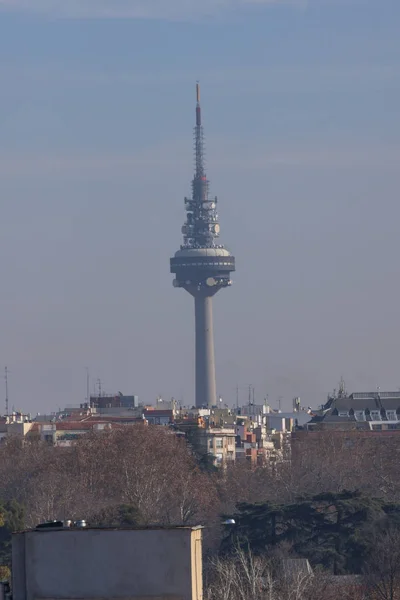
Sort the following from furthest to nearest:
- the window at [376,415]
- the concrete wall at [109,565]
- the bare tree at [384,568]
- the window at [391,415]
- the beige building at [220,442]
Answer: the window at [391,415], the window at [376,415], the beige building at [220,442], the bare tree at [384,568], the concrete wall at [109,565]

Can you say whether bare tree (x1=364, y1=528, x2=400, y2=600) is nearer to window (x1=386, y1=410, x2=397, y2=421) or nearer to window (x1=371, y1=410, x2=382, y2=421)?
window (x1=371, y1=410, x2=382, y2=421)

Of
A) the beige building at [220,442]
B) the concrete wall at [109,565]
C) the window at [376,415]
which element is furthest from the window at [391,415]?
the concrete wall at [109,565]

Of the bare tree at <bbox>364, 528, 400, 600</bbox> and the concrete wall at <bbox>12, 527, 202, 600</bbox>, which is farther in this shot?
the bare tree at <bbox>364, 528, 400, 600</bbox>

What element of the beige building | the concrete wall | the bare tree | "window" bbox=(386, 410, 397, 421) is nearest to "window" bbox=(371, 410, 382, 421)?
"window" bbox=(386, 410, 397, 421)

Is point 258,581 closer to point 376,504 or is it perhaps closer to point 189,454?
point 376,504

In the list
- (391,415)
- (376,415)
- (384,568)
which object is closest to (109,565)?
(384,568)

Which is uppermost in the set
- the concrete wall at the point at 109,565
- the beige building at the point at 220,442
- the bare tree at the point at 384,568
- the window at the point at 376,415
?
the window at the point at 376,415

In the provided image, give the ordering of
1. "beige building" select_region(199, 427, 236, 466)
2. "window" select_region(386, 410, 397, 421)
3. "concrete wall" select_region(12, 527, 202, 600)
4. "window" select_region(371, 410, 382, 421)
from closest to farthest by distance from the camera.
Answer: "concrete wall" select_region(12, 527, 202, 600), "beige building" select_region(199, 427, 236, 466), "window" select_region(371, 410, 382, 421), "window" select_region(386, 410, 397, 421)

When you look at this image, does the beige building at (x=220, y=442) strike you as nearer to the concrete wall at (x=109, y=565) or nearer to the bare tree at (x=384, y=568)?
the bare tree at (x=384, y=568)

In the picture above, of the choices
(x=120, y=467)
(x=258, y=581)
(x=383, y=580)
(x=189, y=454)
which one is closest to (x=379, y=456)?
(x=189, y=454)
